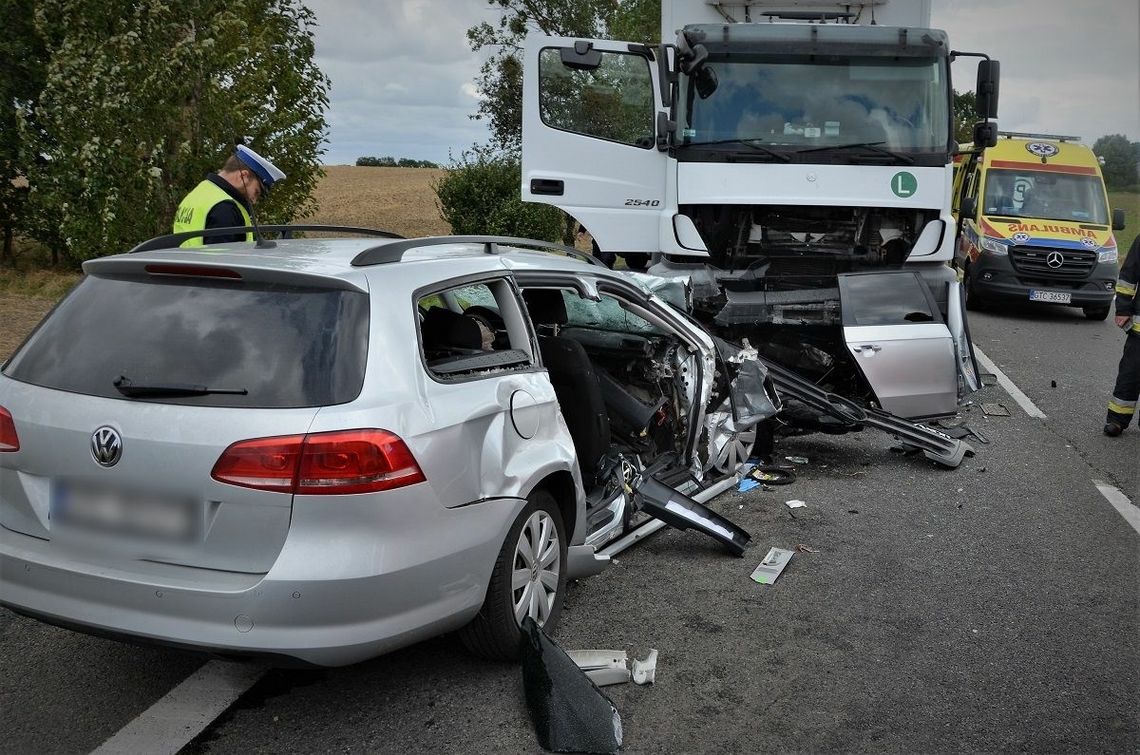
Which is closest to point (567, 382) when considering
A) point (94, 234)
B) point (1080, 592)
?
point (1080, 592)

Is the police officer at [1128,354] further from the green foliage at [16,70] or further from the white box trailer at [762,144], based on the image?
the green foliage at [16,70]

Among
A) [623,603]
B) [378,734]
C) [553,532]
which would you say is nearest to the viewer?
[378,734]

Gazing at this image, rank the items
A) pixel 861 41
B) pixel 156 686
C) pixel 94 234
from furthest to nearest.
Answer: pixel 94 234 < pixel 861 41 < pixel 156 686

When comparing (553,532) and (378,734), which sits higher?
(553,532)

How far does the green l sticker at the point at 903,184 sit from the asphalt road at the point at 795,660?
13.0ft

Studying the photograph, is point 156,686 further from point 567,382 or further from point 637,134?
point 637,134

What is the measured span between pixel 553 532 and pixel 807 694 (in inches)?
44.8

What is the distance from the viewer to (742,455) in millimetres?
6832

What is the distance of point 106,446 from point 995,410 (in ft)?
25.9

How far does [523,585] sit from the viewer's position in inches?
161

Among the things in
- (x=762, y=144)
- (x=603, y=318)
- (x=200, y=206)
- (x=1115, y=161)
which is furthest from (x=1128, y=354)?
(x=1115, y=161)

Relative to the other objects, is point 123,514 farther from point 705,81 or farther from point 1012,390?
point 1012,390

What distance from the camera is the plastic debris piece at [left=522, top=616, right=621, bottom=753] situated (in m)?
3.52

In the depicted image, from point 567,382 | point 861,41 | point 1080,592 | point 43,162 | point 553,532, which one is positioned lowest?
point 1080,592
